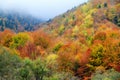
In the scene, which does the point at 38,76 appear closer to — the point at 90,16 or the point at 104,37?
the point at 104,37

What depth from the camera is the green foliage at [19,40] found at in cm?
12091

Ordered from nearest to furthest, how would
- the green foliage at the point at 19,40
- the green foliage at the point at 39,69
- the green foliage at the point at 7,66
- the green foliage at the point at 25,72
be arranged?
the green foliage at the point at 7,66 < the green foliage at the point at 25,72 < the green foliage at the point at 39,69 < the green foliage at the point at 19,40

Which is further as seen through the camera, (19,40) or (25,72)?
(19,40)

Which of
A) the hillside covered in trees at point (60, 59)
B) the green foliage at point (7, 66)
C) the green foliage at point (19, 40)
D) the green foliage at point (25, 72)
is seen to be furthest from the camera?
the green foliage at point (19, 40)

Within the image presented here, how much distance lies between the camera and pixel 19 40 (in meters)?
126

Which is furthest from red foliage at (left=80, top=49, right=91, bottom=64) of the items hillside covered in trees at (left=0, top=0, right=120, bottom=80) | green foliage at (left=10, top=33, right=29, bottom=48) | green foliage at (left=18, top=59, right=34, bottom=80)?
green foliage at (left=10, top=33, right=29, bottom=48)

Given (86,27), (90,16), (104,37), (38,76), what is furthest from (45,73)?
(90,16)

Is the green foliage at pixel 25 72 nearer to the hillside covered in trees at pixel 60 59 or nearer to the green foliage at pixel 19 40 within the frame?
the hillside covered in trees at pixel 60 59

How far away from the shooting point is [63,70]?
288 feet

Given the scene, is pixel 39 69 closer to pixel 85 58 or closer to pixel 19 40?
pixel 85 58

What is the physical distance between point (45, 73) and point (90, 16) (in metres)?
118

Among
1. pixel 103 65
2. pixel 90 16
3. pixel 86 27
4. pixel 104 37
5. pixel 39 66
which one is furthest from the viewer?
pixel 90 16

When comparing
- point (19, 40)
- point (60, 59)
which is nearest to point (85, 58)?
point (60, 59)

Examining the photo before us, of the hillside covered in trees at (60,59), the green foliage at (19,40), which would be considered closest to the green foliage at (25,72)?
the hillside covered in trees at (60,59)
